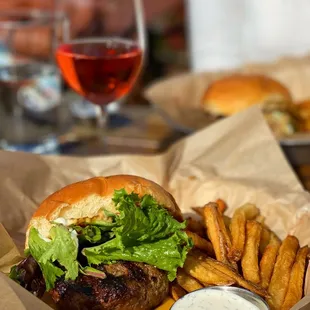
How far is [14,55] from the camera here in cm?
312

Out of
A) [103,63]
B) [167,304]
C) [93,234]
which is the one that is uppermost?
[103,63]

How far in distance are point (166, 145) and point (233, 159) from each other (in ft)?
1.82

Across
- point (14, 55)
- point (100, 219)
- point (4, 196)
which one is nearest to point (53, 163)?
point (4, 196)

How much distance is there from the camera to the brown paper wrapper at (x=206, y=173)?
2.14 metres

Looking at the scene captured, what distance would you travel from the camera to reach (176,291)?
180 centimetres

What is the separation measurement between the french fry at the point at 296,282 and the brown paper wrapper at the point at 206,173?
164 mm

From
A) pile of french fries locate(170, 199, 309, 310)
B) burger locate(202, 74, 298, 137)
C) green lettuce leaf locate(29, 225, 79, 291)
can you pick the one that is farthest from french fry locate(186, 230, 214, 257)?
burger locate(202, 74, 298, 137)

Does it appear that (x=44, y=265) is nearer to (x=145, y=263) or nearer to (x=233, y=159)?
(x=145, y=263)

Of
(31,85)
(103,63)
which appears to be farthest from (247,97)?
(103,63)

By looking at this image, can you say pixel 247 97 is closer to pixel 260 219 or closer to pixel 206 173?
pixel 206 173

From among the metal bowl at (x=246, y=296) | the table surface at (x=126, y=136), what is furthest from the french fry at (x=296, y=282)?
the table surface at (x=126, y=136)

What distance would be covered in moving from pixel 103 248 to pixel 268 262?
1.56 feet

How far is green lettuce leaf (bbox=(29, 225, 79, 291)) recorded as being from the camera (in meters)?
1.69

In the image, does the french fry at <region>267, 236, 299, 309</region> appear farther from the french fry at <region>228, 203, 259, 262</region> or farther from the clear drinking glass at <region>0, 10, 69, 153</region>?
the clear drinking glass at <region>0, 10, 69, 153</region>
